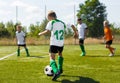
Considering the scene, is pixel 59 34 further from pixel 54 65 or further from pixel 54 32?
pixel 54 65

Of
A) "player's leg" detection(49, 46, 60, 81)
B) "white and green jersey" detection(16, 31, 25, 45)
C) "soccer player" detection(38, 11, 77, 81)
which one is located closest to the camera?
"player's leg" detection(49, 46, 60, 81)

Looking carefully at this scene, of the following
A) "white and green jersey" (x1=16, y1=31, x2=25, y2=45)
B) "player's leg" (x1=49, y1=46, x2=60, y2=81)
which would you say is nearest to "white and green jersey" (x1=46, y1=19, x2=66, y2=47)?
"player's leg" (x1=49, y1=46, x2=60, y2=81)

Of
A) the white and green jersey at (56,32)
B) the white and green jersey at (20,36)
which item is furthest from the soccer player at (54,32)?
the white and green jersey at (20,36)

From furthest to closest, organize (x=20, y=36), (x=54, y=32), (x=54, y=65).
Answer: (x=20, y=36) < (x=54, y=32) < (x=54, y=65)

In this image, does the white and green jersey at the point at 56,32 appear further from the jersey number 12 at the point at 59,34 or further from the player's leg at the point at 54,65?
the player's leg at the point at 54,65

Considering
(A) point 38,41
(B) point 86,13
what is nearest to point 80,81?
(A) point 38,41

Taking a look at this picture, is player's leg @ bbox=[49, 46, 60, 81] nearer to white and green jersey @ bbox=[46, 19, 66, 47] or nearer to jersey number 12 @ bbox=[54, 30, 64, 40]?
white and green jersey @ bbox=[46, 19, 66, 47]

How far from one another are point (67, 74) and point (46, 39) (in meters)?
29.1

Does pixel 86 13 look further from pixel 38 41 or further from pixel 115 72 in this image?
pixel 115 72

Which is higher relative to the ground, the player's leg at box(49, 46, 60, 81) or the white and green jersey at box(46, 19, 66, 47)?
the white and green jersey at box(46, 19, 66, 47)

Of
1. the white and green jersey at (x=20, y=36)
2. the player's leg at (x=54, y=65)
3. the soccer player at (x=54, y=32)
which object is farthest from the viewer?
the white and green jersey at (x=20, y=36)

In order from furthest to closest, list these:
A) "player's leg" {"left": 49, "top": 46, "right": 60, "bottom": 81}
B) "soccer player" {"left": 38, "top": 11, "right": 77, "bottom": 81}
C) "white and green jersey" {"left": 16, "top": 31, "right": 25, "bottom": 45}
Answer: "white and green jersey" {"left": 16, "top": 31, "right": 25, "bottom": 45} → "soccer player" {"left": 38, "top": 11, "right": 77, "bottom": 81} → "player's leg" {"left": 49, "top": 46, "right": 60, "bottom": 81}

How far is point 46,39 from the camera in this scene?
126 feet

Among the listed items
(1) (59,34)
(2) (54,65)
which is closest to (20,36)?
(1) (59,34)
